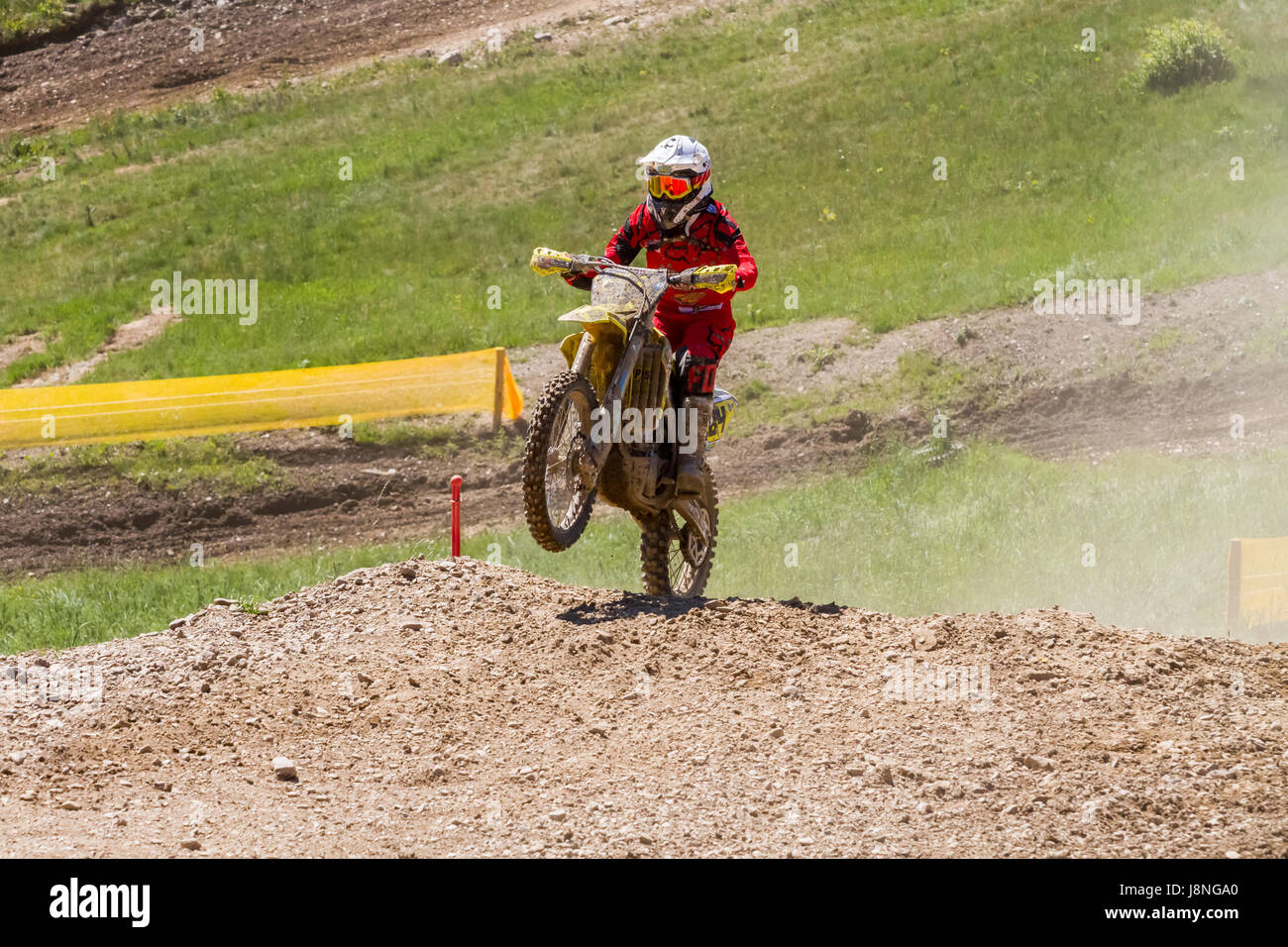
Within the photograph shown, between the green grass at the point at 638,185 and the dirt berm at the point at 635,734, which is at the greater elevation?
the green grass at the point at 638,185

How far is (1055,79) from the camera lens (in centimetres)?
2809

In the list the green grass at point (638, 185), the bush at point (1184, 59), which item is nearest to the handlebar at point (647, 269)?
the green grass at point (638, 185)

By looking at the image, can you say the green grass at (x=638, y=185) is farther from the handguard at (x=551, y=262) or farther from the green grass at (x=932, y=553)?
the handguard at (x=551, y=262)

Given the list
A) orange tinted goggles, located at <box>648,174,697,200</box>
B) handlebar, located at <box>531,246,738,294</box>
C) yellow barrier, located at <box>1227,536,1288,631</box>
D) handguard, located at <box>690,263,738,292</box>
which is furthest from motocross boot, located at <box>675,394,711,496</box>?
yellow barrier, located at <box>1227,536,1288,631</box>

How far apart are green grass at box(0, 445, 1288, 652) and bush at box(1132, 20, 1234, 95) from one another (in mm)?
12900

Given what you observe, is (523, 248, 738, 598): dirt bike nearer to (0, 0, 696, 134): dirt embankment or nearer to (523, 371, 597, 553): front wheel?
(523, 371, 597, 553): front wheel

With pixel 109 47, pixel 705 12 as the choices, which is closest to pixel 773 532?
pixel 705 12

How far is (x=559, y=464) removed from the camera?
28.7 ft

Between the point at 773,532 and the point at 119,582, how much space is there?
21.5 ft

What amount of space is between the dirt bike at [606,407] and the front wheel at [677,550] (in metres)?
0.55

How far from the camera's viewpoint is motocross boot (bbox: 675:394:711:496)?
30.4 ft

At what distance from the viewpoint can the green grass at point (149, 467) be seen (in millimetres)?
17906

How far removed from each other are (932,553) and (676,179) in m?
5.69

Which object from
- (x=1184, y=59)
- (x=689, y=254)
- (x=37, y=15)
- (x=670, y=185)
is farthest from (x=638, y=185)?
(x=37, y=15)
